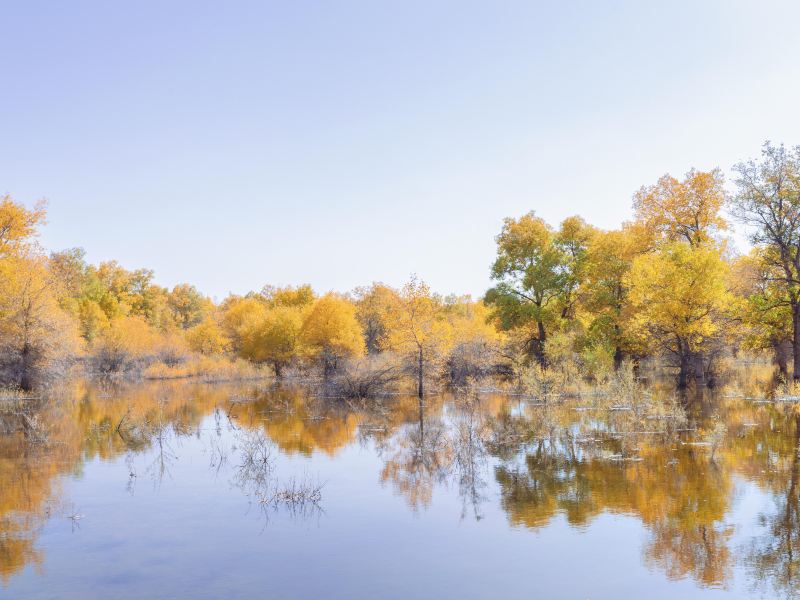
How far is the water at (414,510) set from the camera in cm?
895

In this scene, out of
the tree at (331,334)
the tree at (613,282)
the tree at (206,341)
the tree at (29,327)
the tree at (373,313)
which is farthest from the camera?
the tree at (206,341)

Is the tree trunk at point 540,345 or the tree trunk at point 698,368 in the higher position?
the tree trunk at point 540,345

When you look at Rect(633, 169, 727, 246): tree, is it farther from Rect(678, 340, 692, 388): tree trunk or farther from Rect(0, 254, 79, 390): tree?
Rect(0, 254, 79, 390): tree

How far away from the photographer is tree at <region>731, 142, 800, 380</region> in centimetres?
2758

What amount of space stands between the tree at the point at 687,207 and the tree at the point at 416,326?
13.4m

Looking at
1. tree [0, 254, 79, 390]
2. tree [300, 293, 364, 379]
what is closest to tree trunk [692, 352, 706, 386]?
tree [300, 293, 364, 379]

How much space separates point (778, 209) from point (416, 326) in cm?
1694

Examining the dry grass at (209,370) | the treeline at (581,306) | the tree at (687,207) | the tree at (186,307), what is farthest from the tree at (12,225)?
the tree at (186,307)

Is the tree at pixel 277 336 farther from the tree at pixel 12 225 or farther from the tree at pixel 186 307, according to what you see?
the tree at pixel 186 307

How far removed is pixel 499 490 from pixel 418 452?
4.79 meters

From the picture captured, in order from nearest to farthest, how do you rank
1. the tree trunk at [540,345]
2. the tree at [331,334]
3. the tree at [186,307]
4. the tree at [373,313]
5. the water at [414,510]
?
the water at [414,510] → the tree trunk at [540,345] → the tree at [331,334] → the tree at [373,313] → the tree at [186,307]

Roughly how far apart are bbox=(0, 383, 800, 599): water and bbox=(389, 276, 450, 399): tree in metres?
10.2

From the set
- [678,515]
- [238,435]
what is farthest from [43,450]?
[678,515]

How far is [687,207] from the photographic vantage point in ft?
115
